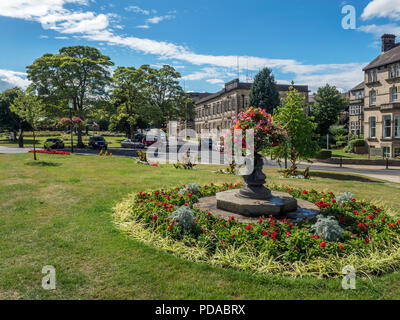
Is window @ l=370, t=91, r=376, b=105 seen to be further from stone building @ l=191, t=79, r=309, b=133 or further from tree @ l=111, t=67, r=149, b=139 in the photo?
tree @ l=111, t=67, r=149, b=139

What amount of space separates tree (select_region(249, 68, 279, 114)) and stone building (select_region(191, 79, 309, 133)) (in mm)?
5591

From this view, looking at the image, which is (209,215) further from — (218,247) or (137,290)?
(137,290)

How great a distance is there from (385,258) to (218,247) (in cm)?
333

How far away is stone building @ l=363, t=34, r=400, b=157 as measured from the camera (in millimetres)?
35719

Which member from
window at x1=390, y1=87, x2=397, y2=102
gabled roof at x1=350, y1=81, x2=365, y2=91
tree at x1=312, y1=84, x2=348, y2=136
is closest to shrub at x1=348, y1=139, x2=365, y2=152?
window at x1=390, y1=87, x2=397, y2=102

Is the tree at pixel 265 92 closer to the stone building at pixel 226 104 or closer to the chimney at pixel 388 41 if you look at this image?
the stone building at pixel 226 104

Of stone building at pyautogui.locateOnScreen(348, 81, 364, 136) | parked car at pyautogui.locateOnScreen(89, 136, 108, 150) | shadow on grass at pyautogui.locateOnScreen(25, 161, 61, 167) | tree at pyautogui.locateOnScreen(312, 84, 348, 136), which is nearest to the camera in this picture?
shadow on grass at pyautogui.locateOnScreen(25, 161, 61, 167)

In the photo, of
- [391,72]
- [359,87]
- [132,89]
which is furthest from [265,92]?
[359,87]

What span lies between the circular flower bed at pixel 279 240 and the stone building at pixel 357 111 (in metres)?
54.6

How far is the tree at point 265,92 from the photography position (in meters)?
44.1

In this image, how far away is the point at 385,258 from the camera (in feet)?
18.5
